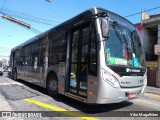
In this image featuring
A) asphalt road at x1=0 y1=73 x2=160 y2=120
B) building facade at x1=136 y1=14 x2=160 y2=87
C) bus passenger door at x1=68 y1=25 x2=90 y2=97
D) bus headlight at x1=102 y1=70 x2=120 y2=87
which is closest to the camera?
bus headlight at x1=102 y1=70 x2=120 y2=87

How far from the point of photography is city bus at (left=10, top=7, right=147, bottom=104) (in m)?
A: 6.60

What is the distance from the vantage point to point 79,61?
7754 mm

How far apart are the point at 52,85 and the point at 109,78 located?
12.7ft

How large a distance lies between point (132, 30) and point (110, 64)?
6.76 ft

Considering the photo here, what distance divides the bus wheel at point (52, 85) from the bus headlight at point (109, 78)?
339 centimetres

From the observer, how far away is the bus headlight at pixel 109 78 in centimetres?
652

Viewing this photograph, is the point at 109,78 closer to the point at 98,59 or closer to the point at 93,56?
the point at 98,59

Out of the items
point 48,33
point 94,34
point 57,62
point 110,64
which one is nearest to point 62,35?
point 57,62

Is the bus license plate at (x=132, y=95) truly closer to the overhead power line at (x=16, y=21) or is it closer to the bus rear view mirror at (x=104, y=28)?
the bus rear view mirror at (x=104, y=28)

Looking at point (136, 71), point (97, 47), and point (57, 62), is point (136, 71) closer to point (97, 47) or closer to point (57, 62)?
point (97, 47)

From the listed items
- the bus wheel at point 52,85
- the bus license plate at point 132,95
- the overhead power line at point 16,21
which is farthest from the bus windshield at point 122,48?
the overhead power line at point 16,21

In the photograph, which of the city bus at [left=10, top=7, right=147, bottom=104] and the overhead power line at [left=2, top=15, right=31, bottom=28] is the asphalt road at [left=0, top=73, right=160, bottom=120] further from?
the overhead power line at [left=2, top=15, right=31, bottom=28]

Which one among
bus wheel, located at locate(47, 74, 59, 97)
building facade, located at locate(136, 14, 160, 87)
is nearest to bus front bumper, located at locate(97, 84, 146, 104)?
bus wheel, located at locate(47, 74, 59, 97)

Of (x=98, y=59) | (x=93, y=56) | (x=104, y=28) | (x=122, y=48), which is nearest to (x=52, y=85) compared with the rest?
(x=93, y=56)
